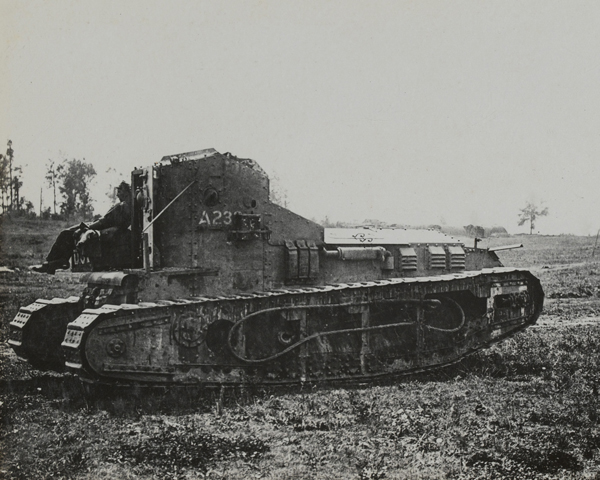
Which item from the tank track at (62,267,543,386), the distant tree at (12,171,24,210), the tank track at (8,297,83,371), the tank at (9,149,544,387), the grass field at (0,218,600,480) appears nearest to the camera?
the grass field at (0,218,600,480)

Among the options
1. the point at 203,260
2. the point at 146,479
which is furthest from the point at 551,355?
the point at 146,479

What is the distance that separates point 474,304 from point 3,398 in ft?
26.9

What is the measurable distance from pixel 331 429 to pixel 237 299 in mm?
2581

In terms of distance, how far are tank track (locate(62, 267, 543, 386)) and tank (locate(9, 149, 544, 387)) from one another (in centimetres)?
2

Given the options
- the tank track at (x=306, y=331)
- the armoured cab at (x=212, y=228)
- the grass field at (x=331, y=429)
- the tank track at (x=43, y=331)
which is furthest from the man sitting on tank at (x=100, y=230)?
the tank track at (x=306, y=331)

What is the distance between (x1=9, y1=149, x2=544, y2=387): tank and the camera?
8734 mm

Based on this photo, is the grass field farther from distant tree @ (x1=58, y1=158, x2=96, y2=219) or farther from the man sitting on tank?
distant tree @ (x1=58, y1=158, x2=96, y2=219)

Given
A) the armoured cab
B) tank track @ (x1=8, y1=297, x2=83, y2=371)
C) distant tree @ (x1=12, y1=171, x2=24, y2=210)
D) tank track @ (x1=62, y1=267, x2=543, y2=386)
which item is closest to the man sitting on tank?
the armoured cab

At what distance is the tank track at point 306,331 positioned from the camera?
27.5 ft

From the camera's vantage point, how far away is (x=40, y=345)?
1023 cm

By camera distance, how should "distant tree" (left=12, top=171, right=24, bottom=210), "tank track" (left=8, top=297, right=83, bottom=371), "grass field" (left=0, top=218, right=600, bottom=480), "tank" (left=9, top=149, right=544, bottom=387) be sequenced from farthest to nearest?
"distant tree" (left=12, top=171, right=24, bottom=210)
"tank track" (left=8, top=297, right=83, bottom=371)
"tank" (left=9, top=149, right=544, bottom=387)
"grass field" (left=0, top=218, right=600, bottom=480)

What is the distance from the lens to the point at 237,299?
9250 millimetres

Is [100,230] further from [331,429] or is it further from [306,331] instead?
[331,429]

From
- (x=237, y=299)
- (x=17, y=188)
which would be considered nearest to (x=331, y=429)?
(x=237, y=299)
